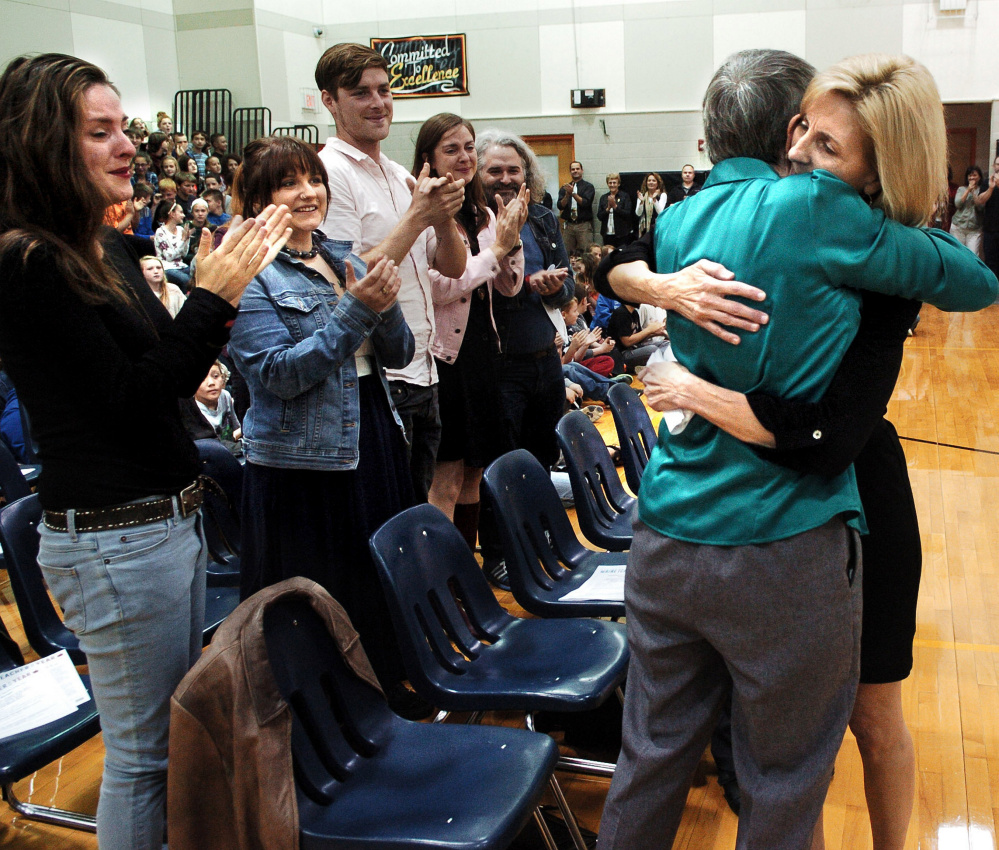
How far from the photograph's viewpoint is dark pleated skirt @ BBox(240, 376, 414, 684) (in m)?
2.15

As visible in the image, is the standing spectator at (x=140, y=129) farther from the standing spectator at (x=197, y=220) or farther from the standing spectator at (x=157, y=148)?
the standing spectator at (x=197, y=220)

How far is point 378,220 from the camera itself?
8.29 ft

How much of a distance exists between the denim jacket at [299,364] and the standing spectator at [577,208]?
35.4ft

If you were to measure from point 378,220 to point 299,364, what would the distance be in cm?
72

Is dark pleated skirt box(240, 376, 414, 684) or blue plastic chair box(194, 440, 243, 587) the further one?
blue plastic chair box(194, 440, 243, 587)

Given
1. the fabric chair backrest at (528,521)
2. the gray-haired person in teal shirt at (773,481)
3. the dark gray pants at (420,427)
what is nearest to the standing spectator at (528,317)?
the dark gray pants at (420,427)

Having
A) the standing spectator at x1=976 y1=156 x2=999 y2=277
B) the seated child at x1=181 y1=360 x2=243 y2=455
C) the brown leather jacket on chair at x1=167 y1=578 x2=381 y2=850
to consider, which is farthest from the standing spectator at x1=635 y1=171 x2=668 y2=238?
the brown leather jacket on chair at x1=167 y1=578 x2=381 y2=850

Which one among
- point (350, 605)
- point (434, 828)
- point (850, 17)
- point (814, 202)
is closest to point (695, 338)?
point (814, 202)

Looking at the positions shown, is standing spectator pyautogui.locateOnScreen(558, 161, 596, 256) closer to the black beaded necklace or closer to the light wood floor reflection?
the light wood floor reflection

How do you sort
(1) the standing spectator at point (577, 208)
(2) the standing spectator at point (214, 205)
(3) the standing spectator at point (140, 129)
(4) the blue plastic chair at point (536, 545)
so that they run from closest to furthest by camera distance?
(4) the blue plastic chair at point (536, 545), (2) the standing spectator at point (214, 205), (3) the standing spectator at point (140, 129), (1) the standing spectator at point (577, 208)

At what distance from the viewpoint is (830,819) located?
2035 mm

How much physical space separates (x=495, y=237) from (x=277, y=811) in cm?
203

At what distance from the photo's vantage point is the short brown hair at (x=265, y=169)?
6.91ft

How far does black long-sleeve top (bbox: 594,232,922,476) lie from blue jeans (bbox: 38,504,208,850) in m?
0.96
